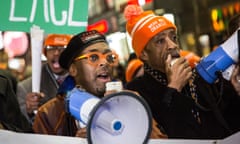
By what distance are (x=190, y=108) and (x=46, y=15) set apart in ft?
2.81

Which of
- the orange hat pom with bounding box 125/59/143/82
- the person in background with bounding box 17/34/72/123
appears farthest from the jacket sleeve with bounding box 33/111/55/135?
the orange hat pom with bounding box 125/59/143/82

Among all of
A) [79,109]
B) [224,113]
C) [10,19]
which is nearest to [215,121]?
[224,113]

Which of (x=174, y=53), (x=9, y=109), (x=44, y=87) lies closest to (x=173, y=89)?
(x=174, y=53)

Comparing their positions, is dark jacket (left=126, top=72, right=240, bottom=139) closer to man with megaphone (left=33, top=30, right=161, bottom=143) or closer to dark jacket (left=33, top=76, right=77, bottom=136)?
man with megaphone (left=33, top=30, right=161, bottom=143)

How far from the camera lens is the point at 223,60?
92.4 inches

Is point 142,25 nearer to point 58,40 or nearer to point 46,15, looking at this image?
point 46,15

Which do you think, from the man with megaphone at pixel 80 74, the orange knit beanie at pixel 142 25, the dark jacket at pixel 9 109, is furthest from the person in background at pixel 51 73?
the man with megaphone at pixel 80 74

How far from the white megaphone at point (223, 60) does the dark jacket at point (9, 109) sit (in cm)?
92

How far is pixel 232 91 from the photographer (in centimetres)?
268

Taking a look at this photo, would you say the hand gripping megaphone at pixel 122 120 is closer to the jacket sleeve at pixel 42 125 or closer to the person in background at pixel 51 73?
the jacket sleeve at pixel 42 125

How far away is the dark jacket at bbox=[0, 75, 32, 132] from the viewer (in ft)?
8.28

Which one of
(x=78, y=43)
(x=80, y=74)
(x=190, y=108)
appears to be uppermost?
(x=78, y=43)

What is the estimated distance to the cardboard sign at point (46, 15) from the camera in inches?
96.3

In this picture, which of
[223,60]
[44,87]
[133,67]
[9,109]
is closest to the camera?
[223,60]
